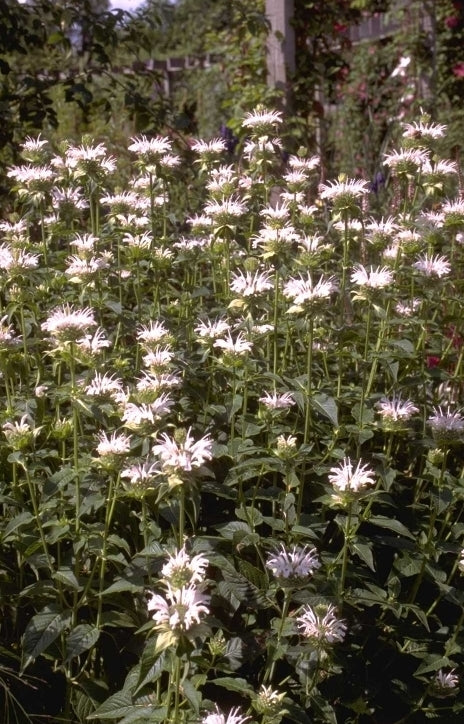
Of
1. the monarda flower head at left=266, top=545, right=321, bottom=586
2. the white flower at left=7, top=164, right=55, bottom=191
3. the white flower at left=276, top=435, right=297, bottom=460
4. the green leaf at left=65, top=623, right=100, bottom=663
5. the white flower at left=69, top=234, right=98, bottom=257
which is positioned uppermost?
the white flower at left=7, top=164, right=55, bottom=191

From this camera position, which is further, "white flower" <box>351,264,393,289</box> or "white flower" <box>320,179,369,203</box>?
"white flower" <box>320,179,369,203</box>

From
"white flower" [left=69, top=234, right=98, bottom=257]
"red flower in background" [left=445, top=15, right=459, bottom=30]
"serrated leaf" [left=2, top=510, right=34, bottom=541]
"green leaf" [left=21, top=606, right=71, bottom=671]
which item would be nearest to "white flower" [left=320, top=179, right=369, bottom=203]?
"white flower" [left=69, top=234, right=98, bottom=257]

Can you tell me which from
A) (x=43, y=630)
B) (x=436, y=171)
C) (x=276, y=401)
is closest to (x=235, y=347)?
(x=276, y=401)

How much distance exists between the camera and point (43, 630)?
6.55ft

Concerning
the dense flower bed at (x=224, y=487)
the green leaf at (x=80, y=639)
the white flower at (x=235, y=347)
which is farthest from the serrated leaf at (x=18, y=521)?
the white flower at (x=235, y=347)

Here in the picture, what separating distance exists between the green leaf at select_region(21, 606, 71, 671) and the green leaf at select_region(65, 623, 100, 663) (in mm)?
28

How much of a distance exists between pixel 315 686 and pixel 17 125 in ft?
11.9

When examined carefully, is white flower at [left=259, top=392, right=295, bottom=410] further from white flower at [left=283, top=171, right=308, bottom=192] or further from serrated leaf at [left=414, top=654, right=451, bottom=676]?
white flower at [left=283, top=171, right=308, bottom=192]

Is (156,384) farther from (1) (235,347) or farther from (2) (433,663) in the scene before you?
(2) (433,663)

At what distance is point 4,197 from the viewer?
4.81 m

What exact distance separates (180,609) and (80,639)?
0.50 metres

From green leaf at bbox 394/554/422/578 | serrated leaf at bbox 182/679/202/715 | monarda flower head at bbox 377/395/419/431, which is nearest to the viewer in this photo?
serrated leaf at bbox 182/679/202/715

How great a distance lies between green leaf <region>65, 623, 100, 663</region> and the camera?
6.47 ft

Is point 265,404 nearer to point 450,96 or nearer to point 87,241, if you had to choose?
point 87,241
